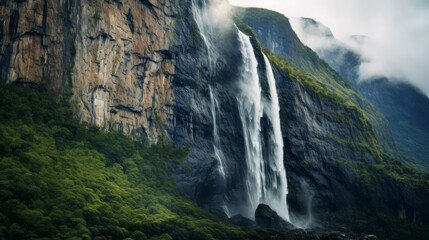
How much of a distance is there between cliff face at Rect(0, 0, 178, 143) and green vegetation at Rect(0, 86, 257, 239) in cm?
318

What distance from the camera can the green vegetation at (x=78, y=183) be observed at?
50562 millimetres

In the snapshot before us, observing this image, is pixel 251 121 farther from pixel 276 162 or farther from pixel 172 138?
pixel 172 138

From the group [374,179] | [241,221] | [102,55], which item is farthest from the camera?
[374,179]

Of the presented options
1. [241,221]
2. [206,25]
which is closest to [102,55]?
[206,25]

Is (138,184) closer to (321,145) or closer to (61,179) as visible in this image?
(61,179)

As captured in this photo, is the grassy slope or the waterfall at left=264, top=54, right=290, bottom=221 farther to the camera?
the grassy slope

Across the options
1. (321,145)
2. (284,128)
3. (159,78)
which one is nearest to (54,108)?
(159,78)

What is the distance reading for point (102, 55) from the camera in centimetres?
7900

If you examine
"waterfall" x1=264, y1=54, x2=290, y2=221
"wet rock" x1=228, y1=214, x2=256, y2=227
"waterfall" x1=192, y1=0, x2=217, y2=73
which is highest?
"waterfall" x1=192, y1=0, x2=217, y2=73

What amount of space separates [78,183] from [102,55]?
2606 centimetres

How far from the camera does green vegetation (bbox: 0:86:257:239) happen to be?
166 feet

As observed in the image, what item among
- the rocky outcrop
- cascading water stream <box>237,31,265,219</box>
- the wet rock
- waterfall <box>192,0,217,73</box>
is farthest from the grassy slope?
the rocky outcrop

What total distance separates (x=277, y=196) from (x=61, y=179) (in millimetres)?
47250

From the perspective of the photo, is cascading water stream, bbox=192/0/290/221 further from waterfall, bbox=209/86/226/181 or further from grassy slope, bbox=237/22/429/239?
grassy slope, bbox=237/22/429/239
